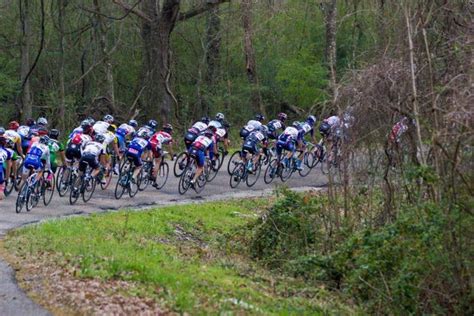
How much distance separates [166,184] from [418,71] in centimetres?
1379

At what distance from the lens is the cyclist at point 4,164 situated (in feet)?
66.7

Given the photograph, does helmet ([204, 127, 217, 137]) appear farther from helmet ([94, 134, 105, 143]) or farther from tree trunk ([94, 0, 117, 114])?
tree trunk ([94, 0, 117, 114])

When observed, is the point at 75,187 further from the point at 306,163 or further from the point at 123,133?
the point at 306,163

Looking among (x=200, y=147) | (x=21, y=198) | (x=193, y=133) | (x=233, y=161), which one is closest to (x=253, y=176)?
(x=233, y=161)

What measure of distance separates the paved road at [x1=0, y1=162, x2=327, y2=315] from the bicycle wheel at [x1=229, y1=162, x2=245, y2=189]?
0.17 meters

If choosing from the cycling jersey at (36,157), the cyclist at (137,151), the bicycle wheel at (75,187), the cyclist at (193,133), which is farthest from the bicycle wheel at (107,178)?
the cyclist at (193,133)

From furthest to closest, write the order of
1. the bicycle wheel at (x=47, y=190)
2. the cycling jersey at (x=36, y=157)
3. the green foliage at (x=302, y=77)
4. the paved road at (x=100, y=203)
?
1. the green foliage at (x=302, y=77)
2. the bicycle wheel at (x=47, y=190)
3. the cycling jersey at (x=36, y=157)
4. the paved road at (x=100, y=203)

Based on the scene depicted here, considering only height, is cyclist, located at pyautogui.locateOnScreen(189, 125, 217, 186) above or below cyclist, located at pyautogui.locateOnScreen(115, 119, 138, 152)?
below

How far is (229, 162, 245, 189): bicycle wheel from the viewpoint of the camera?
27.6 meters

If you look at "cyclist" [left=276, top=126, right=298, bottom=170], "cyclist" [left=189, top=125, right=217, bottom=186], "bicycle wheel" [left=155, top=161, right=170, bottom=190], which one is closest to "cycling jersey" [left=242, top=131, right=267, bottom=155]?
"cyclist" [left=276, top=126, right=298, bottom=170]

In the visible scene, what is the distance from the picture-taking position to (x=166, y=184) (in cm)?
2686

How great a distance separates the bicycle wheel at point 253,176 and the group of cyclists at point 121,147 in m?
0.12

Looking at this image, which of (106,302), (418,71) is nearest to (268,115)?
(418,71)

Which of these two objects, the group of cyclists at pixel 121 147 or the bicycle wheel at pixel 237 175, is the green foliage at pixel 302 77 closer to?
the group of cyclists at pixel 121 147
